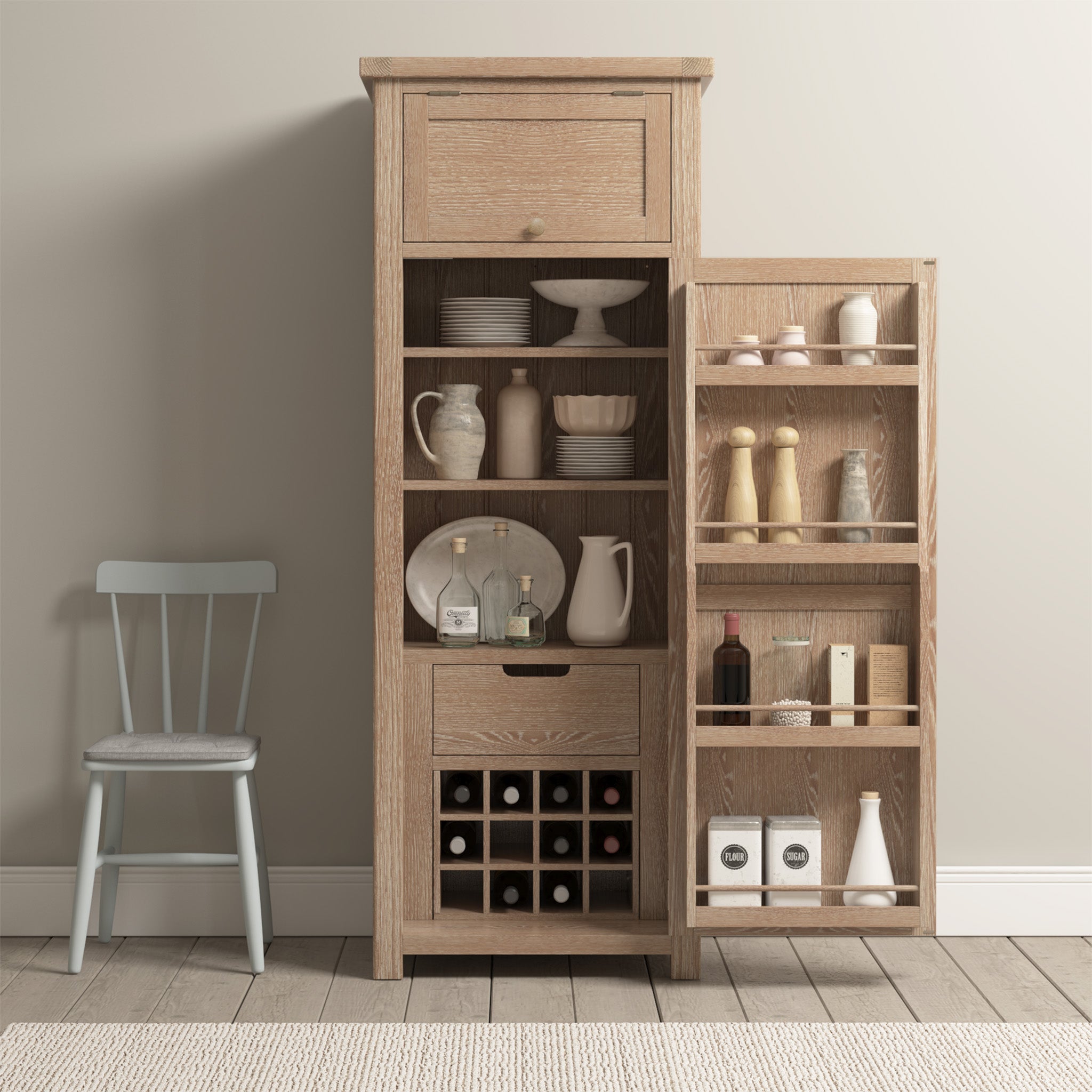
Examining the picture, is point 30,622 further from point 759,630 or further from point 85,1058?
point 759,630

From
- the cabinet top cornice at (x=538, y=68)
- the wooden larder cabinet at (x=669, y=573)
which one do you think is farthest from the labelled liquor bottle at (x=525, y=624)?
the cabinet top cornice at (x=538, y=68)

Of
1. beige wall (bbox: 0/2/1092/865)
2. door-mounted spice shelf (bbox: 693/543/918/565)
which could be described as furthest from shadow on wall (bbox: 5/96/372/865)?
door-mounted spice shelf (bbox: 693/543/918/565)

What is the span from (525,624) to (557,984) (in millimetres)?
806

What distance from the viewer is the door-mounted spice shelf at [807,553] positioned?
8.20 ft

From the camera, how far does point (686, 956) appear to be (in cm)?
263

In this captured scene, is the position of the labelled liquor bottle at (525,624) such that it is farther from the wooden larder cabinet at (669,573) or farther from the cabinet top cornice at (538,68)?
the cabinet top cornice at (538,68)

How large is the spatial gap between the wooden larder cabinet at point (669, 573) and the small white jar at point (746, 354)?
0.12ft

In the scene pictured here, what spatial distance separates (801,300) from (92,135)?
1802 mm

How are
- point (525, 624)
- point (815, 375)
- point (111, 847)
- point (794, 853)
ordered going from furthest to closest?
1. point (111, 847)
2. point (525, 624)
3. point (794, 853)
4. point (815, 375)

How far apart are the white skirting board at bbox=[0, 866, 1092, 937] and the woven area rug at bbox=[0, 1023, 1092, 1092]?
535 millimetres

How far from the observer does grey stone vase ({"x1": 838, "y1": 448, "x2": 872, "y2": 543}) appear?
99.3 inches

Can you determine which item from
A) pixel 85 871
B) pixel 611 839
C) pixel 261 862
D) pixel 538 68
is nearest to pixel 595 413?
pixel 538 68

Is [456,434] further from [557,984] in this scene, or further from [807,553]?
[557,984]

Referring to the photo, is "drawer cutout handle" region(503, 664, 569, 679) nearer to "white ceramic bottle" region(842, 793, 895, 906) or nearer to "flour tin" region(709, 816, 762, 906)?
"flour tin" region(709, 816, 762, 906)
